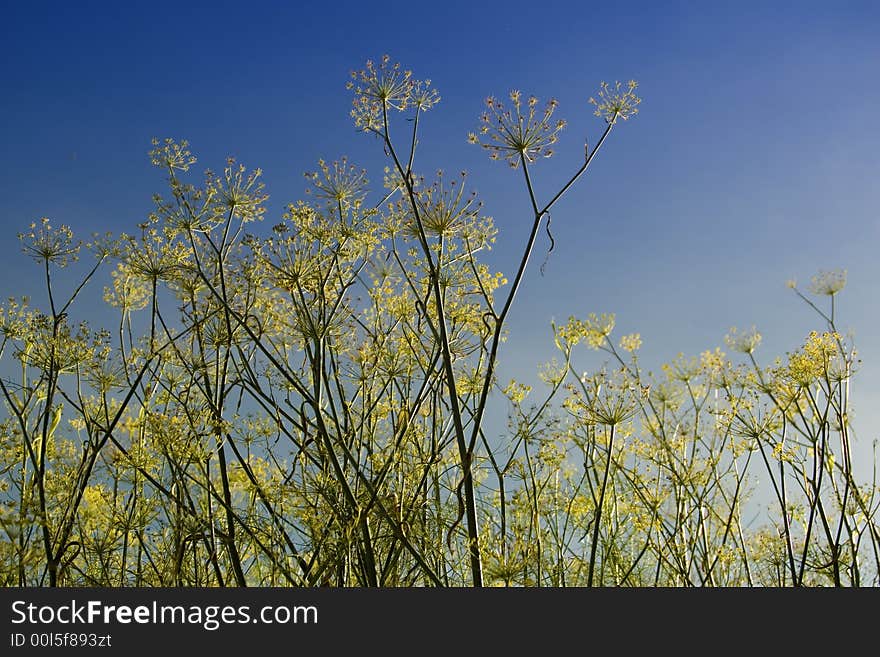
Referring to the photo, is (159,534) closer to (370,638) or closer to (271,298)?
(271,298)

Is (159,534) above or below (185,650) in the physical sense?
above

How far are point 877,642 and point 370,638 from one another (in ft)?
7.62

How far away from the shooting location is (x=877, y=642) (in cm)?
383

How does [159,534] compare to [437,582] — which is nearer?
[437,582]

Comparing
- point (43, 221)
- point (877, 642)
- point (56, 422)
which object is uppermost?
point (43, 221)

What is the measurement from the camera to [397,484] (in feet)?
14.9

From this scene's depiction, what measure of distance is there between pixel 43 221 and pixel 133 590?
3.31 meters

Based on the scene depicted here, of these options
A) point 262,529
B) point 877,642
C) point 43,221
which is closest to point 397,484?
point 262,529

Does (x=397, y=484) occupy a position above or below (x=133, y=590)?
above

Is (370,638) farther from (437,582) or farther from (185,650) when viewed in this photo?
(185,650)

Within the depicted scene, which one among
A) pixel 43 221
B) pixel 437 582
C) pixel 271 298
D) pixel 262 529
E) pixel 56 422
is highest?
pixel 43 221

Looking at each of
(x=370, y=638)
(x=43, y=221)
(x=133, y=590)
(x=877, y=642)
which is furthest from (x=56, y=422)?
(x=877, y=642)

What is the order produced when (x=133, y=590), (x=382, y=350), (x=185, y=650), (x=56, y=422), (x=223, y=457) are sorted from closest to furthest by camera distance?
(x=185, y=650) < (x=133, y=590) < (x=223, y=457) < (x=382, y=350) < (x=56, y=422)

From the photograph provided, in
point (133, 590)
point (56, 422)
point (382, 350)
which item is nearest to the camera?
point (133, 590)
